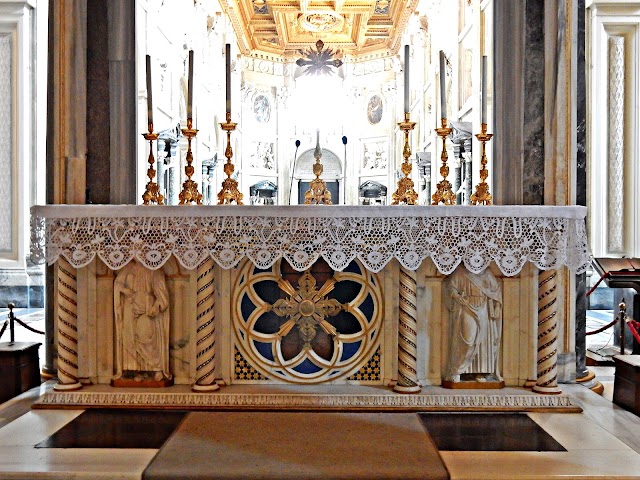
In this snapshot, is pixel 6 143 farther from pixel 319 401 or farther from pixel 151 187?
pixel 319 401

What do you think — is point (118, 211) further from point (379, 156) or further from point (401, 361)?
point (379, 156)

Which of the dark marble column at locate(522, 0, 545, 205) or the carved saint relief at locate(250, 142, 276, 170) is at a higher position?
the carved saint relief at locate(250, 142, 276, 170)

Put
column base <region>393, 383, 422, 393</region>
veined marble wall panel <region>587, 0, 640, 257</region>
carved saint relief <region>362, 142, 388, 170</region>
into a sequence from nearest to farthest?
column base <region>393, 383, 422, 393</region>
veined marble wall panel <region>587, 0, 640, 257</region>
carved saint relief <region>362, 142, 388, 170</region>

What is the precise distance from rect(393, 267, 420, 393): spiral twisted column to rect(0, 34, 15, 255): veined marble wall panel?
27.3ft

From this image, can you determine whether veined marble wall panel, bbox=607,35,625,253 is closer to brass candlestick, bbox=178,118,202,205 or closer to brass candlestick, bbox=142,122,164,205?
brass candlestick, bbox=178,118,202,205

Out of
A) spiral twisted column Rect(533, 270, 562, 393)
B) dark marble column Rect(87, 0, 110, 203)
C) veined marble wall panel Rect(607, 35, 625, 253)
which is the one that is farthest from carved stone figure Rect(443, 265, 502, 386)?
veined marble wall panel Rect(607, 35, 625, 253)

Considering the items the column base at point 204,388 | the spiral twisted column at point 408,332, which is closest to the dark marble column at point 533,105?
the spiral twisted column at point 408,332

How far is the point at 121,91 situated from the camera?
473cm

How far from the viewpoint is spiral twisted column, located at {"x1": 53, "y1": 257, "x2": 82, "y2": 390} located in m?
4.27

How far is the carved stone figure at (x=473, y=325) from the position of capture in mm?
4219

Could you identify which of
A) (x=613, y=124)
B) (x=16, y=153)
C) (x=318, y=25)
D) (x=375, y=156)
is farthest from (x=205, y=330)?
(x=375, y=156)

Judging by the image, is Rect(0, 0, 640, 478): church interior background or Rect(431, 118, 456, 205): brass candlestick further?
Rect(431, 118, 456, 205): brass candlestick

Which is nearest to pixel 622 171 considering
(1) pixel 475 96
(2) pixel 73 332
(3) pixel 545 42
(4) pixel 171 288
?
(1) pixel 475 96

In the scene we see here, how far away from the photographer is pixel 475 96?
9367 millimetres
